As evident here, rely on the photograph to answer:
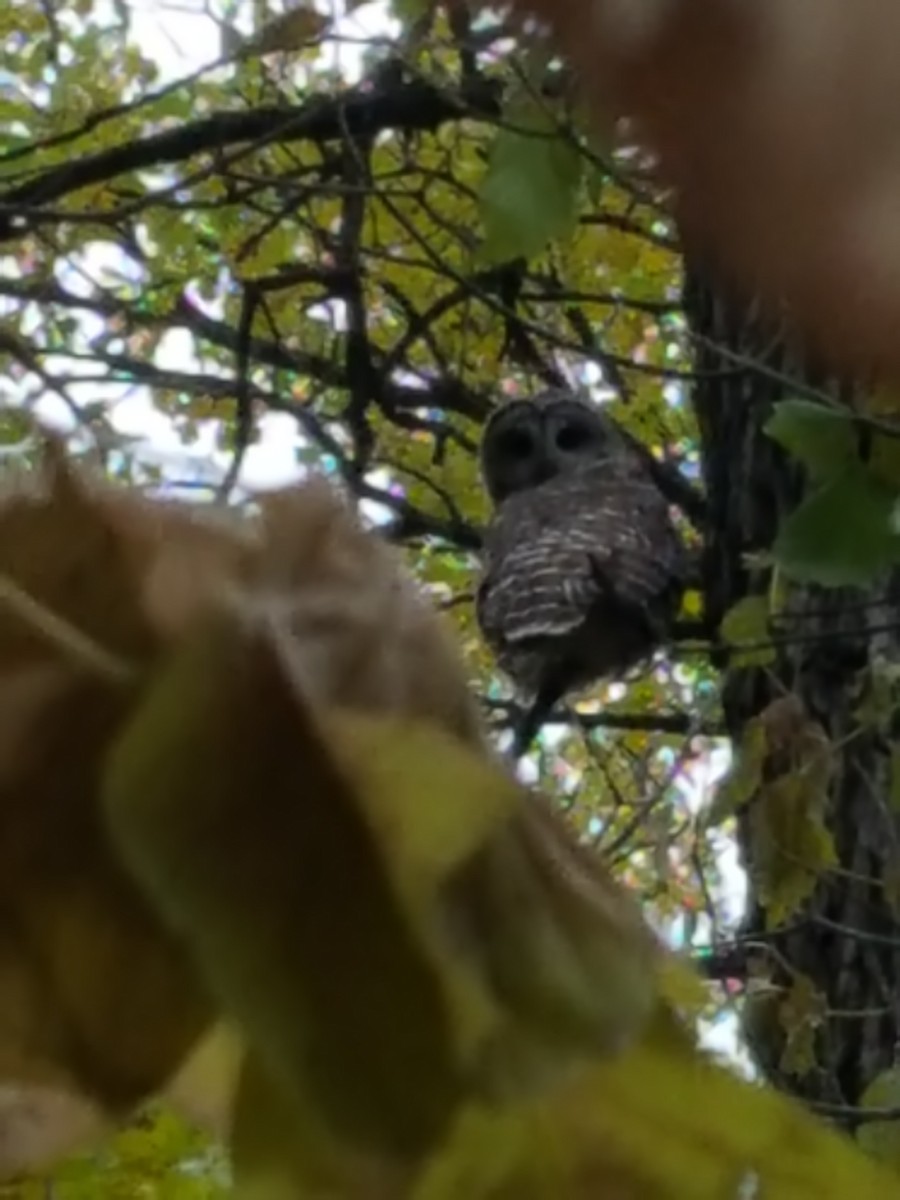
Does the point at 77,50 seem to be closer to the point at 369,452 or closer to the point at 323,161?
the point at 323,161

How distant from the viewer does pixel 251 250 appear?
1994 millimetres

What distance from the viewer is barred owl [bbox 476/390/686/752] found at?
1.75 m

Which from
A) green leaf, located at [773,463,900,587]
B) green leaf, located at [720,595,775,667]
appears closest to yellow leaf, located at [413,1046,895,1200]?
green leaf, located at [773,463,900,587]

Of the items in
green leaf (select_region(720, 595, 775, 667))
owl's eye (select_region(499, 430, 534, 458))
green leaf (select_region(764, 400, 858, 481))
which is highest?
owl's eye (select_region(499, 430, 534, 458))

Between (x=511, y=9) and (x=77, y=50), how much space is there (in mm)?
2307

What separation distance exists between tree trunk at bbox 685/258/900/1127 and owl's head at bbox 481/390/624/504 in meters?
0.18

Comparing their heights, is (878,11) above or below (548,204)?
below

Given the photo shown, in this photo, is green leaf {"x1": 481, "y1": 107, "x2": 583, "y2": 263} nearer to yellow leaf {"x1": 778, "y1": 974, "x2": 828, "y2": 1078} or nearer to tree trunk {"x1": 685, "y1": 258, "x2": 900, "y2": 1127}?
tree trunk {"x1": 685, "y1": 258, "x2": 900, "y2": 1127}

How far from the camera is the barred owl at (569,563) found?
175 cm

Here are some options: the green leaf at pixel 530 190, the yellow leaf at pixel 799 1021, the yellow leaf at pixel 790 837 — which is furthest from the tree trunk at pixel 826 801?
the green leaf at pixel 530 190

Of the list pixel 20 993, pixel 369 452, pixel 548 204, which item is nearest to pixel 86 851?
pixel 20 993

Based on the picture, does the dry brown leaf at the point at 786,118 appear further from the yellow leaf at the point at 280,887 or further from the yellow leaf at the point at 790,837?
the yellow leaf at the point at 790,837

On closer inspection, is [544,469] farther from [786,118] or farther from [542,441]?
[786,118]

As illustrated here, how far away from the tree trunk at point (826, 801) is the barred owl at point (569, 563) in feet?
0.30
